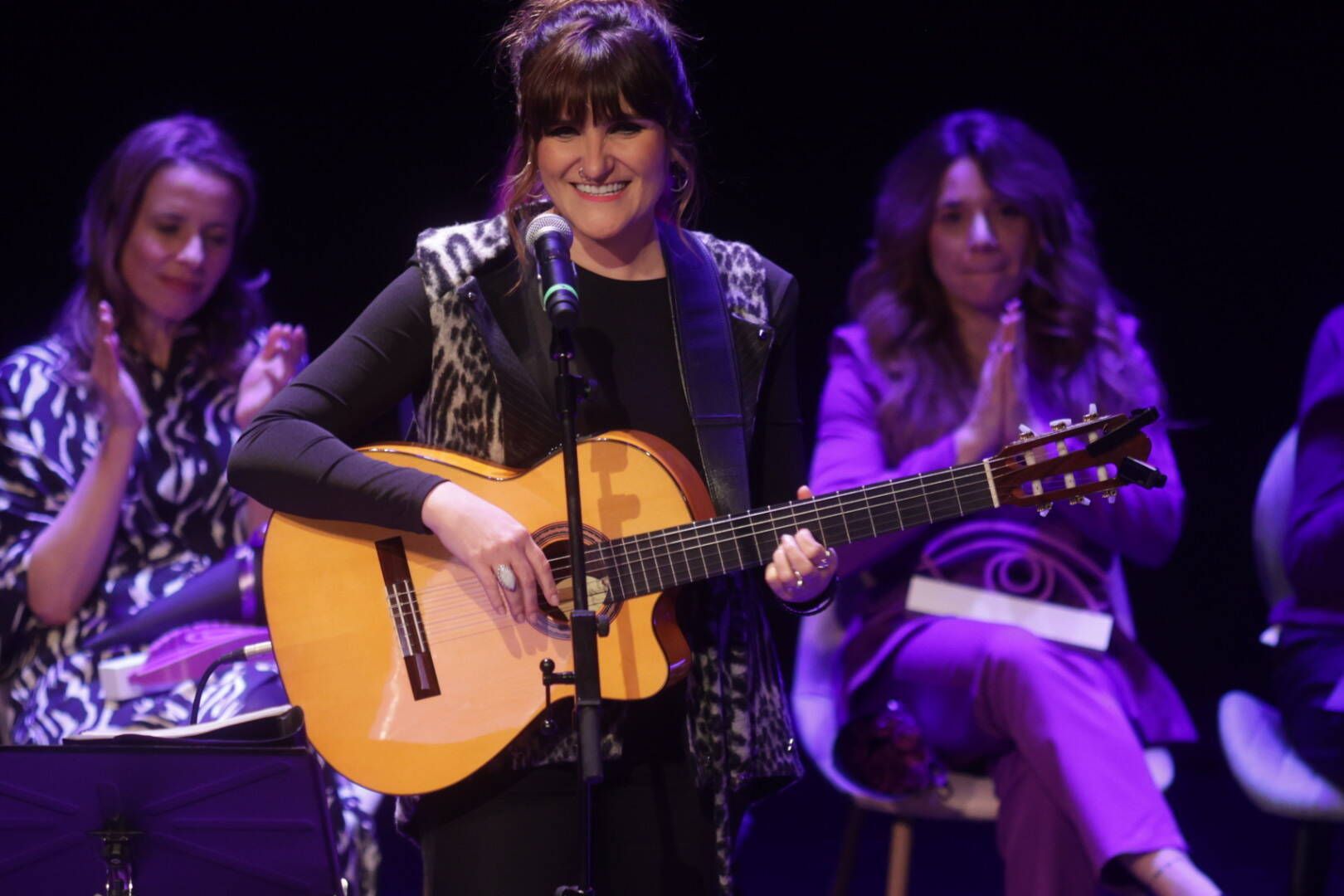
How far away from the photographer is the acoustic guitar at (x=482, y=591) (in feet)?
6.77

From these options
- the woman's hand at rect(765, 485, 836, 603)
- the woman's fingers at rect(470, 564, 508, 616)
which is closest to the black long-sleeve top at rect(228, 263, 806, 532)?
the woman's fingers at rect(470, 564, 508, 616)

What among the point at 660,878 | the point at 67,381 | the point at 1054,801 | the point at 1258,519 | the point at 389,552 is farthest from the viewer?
the point at 67,381

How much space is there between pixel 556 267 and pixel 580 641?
0.52m

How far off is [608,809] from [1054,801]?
1.26 meters

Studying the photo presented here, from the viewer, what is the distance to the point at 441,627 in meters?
A: 2.20

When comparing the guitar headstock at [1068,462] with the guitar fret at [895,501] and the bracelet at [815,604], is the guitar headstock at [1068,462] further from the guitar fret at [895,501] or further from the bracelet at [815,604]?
the bracelet at [815,604]

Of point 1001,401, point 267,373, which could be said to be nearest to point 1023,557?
point 1001,401

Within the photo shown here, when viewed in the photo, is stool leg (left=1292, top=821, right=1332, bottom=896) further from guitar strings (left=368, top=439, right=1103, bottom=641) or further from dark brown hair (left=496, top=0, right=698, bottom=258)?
dark brown hair (left=496, top=0, right=698, bottom=258)

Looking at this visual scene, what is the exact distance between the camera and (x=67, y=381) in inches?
145

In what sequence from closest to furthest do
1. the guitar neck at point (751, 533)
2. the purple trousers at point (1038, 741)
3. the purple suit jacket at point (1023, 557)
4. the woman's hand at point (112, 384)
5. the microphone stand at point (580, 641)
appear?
the microphone stand at point (580, 641) → the guitar neck at point (751, 533) → the purple trousers at point (1038, 741) → the purple suit jacket at point (1023, 557) → the woman's hand at point (112, 384)

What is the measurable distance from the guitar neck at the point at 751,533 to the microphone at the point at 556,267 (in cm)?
41

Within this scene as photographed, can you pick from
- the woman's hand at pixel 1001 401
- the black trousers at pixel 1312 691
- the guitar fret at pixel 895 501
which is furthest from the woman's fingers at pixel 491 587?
the black trousers at pixel 1312 691

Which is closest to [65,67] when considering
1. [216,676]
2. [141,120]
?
[141,120]

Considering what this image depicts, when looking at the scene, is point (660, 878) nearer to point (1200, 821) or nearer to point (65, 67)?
point (1200, 821)
